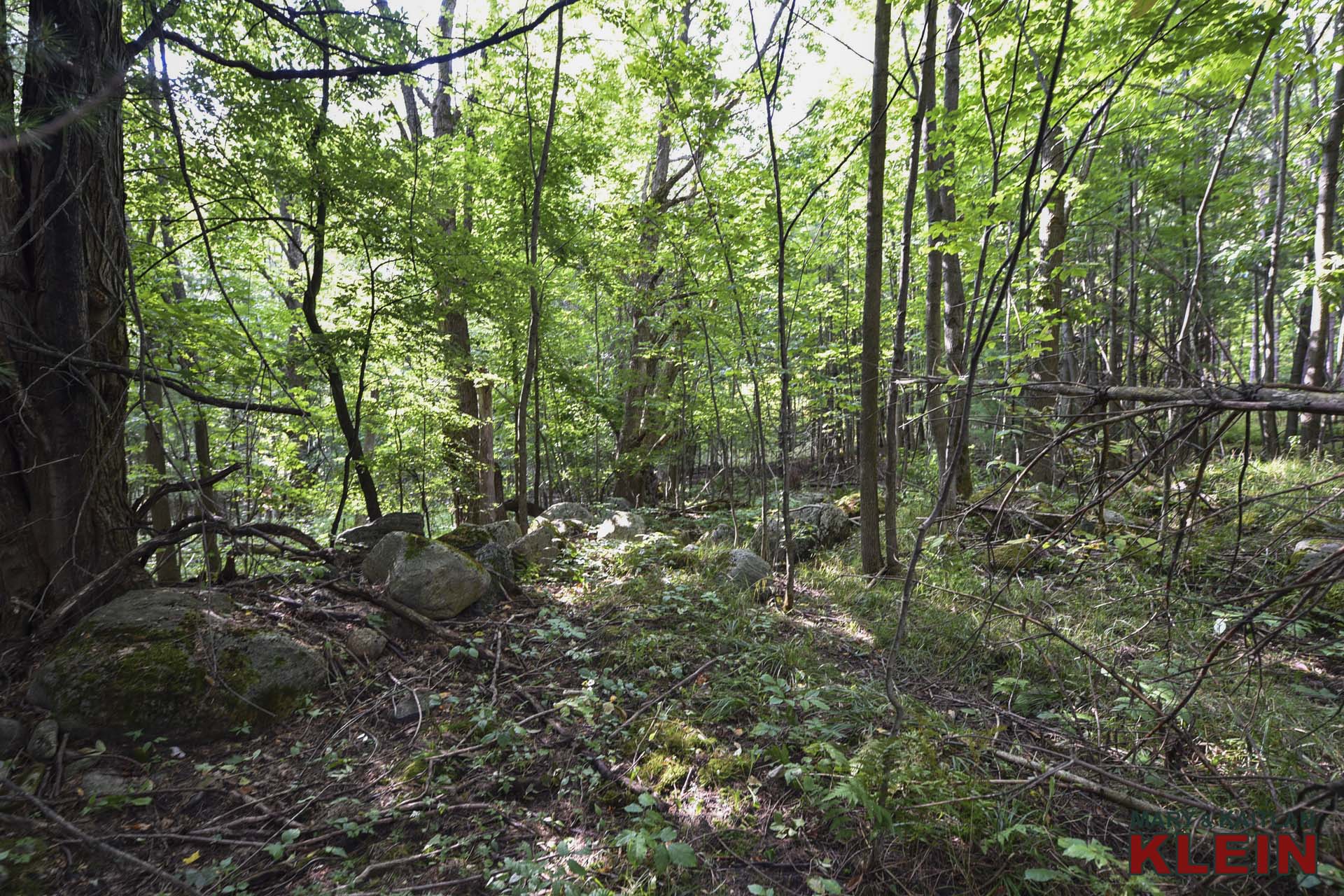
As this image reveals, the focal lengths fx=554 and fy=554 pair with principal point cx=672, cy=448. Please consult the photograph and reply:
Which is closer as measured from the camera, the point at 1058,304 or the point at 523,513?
the point at 523,513

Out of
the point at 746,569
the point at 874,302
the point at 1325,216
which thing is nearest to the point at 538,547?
the point at 746,569

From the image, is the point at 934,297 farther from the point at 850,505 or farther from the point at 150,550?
the point at 150,550

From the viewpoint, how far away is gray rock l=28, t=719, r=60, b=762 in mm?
2643

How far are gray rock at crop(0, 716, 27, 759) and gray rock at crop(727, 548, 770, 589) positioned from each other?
451cm

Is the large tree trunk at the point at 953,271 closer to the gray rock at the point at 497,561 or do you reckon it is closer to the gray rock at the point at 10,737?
the gray rock at the point at 497,561

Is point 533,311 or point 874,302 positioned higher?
point 533,311

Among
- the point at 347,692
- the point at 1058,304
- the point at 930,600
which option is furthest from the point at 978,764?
the point at 1058,304

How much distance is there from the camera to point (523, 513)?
6.84m

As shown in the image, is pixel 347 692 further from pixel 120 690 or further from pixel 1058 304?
pixel 1058 304

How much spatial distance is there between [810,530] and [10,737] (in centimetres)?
695

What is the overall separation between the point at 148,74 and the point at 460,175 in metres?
5.01

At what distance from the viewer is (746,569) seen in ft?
18.0

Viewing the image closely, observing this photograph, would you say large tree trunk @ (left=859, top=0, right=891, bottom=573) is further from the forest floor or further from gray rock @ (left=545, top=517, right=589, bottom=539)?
gray rock @ (left=545, top=517, right=589, bottom=539)

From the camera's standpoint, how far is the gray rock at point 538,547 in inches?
219
